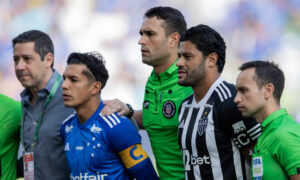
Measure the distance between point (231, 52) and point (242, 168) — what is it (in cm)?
781

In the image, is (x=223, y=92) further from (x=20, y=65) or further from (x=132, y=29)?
(x=132, y=29)

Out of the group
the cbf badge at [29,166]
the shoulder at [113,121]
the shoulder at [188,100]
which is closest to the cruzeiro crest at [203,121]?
the shoulder at [188,100]

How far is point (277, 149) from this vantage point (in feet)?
7.84

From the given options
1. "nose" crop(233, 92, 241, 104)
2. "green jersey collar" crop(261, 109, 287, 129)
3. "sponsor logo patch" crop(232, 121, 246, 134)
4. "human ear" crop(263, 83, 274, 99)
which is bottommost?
"sponsor logo patch" crop(232, 121, 246, 134)

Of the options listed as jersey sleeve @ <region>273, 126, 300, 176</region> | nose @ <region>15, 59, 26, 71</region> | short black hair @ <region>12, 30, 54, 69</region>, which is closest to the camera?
jersey sleeve @ <region>273, 126, 300, 176</region>

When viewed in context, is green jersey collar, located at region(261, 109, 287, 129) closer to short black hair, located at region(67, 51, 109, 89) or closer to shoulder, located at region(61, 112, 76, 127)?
short black hair, located at region(67, 51, 109, 89)

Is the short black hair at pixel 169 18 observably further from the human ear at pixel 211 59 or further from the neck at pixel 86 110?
the neck at pixel 86 110

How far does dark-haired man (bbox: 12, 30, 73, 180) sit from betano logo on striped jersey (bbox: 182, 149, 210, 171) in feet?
3.33

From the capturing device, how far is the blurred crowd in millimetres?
10258

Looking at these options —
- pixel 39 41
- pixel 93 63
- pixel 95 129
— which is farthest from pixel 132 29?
pixel 95 129

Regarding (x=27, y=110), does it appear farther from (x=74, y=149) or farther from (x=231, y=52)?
(x=231, y=52)

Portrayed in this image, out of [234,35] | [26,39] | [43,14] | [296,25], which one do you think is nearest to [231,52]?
[234,35]

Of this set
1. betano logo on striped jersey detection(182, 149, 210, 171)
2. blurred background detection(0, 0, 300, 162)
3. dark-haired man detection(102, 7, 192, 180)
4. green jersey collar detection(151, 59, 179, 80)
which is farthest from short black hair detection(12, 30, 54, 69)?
blurred background detection(0, 0, 300, 162)

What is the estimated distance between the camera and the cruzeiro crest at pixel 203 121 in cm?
276
